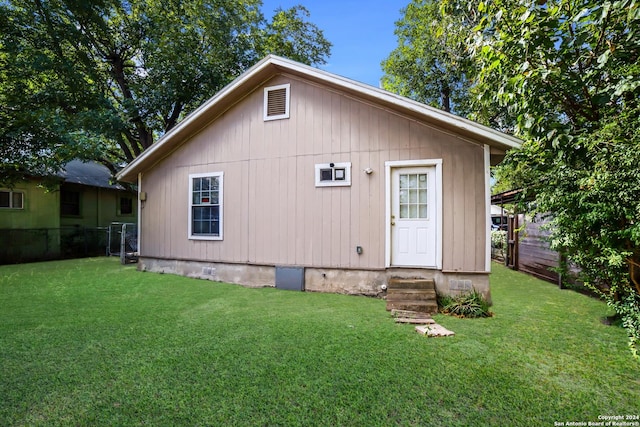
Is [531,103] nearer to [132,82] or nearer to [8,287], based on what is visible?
[8,287]

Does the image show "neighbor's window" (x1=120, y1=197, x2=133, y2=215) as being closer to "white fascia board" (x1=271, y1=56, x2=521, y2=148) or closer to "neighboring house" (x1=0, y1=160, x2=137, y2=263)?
"neighboring house" (x1=0, y1=160, x2=137, y2=263)

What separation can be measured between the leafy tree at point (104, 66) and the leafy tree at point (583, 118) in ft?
32.7

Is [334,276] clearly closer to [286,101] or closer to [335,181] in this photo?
[335,181]

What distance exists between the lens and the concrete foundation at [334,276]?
17.0ft

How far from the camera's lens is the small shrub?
15.1ft

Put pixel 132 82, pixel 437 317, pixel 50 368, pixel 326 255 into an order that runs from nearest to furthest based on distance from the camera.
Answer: pixel 50 368
pixel 437 317
pixel 326 255
pixel 132 82

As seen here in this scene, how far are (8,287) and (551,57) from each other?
970cm

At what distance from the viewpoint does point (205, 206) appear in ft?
23.8

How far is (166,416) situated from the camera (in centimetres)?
212

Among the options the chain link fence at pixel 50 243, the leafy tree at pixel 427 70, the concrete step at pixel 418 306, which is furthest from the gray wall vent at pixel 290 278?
the leafy tree at pixel 427 70

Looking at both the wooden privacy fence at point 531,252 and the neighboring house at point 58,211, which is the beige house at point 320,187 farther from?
the neighboring house at point 58,211

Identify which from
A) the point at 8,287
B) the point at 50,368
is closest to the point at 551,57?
the point at 50,368

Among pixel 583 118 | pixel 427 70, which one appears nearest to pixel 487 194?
pixel 583 118

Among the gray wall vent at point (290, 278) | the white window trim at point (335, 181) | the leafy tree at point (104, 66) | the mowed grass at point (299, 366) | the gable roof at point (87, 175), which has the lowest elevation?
the mowed grass at point (299, 366)
